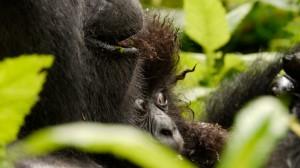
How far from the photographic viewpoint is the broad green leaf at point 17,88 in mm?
711

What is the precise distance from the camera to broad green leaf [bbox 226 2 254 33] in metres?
3.71

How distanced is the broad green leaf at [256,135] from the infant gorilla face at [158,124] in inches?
55.8

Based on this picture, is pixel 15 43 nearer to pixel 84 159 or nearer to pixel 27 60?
pixel 84 159

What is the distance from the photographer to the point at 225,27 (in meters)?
3.14

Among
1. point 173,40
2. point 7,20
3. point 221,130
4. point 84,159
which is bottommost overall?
point 221,130

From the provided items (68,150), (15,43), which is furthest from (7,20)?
(68,150)

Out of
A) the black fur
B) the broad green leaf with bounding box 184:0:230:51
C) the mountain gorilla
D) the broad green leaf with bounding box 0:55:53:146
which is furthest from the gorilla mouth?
the broad green leaf with bounding box 184:0:230:51

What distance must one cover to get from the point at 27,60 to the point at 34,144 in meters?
0.11

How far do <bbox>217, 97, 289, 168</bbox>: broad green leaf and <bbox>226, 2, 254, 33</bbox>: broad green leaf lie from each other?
3.07 m

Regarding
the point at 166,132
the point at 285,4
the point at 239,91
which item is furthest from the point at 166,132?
the point at 285,4

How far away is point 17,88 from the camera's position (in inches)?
28.6

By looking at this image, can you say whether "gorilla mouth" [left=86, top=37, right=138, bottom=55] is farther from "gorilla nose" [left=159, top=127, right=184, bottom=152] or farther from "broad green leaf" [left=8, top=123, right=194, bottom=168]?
"broad green leaf" [left=8, top=123, right=194, bottom=168]

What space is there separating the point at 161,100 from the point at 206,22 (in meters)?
0.88

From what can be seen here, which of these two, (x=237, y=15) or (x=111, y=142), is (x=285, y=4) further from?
(x=111, y=142)
